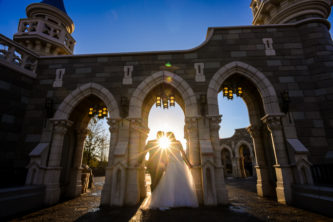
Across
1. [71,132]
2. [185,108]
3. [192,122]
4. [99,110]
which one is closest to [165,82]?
[185,108]

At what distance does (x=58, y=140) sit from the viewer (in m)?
6.33

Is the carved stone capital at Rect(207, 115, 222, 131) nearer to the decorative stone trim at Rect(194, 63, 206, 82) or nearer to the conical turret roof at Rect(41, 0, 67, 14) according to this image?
the decorative stone trim at Rect(194, 63, 206, 82)

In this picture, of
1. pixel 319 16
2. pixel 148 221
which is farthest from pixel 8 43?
pixel 319 16

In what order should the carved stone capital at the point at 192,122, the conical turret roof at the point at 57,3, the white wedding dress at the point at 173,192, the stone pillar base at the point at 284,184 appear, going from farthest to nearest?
the conical turret roof at the point at 57,3
the carved stone capital at the point at 192,122
the stone pillar base at the point at 284,184
the white wedding dress at the point at 173,192

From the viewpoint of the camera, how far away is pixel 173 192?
431cm

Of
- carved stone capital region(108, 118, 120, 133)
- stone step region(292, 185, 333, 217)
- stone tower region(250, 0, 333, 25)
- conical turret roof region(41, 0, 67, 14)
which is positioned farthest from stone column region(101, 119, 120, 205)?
conical turret roof region(41, 0, 67, 14)

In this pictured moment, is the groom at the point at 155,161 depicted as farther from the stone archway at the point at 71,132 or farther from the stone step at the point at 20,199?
the stone step at the point at 20,199

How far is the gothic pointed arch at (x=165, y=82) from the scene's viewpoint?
6215mm

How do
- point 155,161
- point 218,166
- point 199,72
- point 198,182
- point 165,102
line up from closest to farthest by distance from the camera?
point 155,161
point 198,182
point 218,166
point 199,72
point 165,102

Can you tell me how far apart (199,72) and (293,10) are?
241 inches

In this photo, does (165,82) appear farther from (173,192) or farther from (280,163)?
(280,163)

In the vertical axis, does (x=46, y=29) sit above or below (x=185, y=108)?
above

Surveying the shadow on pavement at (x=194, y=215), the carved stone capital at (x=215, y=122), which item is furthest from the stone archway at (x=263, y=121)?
the shadow on pavement at (x=194, y=215)

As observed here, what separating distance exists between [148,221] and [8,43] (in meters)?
9.08
